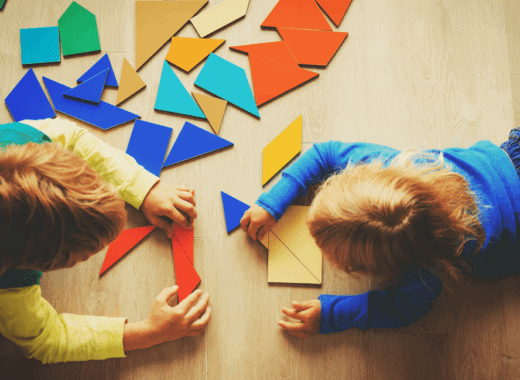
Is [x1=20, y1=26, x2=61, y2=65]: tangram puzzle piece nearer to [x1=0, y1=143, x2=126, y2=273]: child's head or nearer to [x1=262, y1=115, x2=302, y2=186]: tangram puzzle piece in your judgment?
[x1=0, y1=143, x2=126, y2=273]: child's head

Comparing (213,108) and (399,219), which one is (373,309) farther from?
(213,108)

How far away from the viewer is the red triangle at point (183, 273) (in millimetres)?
832

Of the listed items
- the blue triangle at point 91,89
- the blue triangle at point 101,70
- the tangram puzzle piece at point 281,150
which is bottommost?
the tangram puzzle piece at point 281,150

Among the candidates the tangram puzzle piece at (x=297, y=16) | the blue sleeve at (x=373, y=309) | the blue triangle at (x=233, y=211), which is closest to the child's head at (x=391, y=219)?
the blue sleeve at (x=373, y=309)

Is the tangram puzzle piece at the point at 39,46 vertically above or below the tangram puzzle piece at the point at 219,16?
below

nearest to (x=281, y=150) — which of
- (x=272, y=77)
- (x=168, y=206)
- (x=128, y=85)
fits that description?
(x=272, y=77)

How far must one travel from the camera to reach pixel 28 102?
0.89 metres

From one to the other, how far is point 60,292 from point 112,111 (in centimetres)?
44

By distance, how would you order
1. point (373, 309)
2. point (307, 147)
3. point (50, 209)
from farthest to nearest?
1. point (307, 147)
2. point (373, 309)
3. point (50, 209)

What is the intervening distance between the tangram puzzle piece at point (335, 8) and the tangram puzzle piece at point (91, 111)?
55 centimetres

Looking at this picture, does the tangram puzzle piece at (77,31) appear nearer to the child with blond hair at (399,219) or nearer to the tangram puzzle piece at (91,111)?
the tangram puzzle piece at (91,111)

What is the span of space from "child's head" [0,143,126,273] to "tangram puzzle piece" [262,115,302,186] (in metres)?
0.37

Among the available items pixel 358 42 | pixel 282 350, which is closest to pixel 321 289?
pixel 282 350

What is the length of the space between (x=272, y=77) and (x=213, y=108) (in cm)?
17
